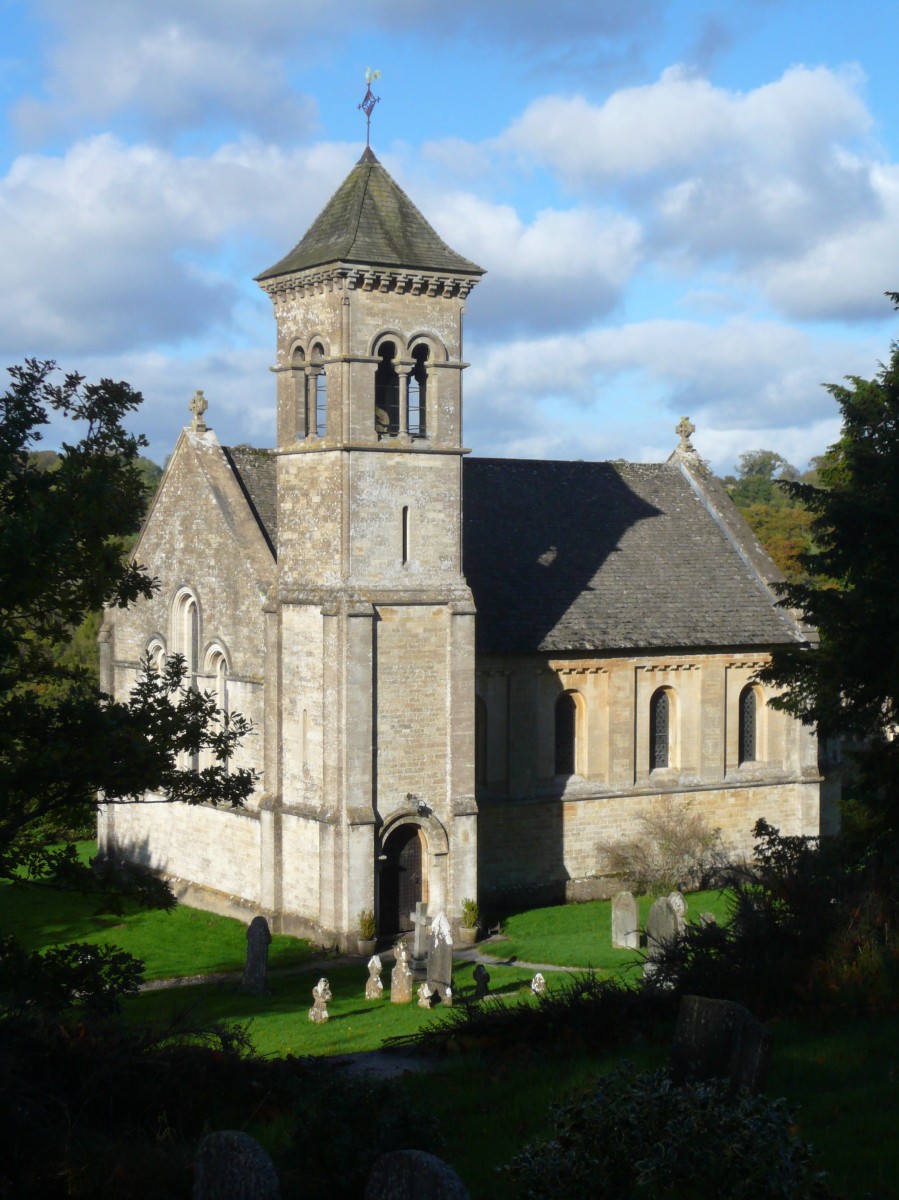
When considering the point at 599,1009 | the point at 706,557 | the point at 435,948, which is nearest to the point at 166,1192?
the point at 599,1009

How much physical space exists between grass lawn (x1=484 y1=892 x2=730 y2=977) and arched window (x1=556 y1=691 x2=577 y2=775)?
325cm

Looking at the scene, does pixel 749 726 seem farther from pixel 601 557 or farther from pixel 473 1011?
pixel 473 1011

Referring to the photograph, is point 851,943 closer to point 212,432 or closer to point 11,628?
point 11,628

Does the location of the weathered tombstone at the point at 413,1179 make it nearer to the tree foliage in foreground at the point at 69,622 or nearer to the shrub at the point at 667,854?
the tree foliage in foreground at the point at 69,622

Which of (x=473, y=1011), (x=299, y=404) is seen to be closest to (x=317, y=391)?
(x=299, y=404)

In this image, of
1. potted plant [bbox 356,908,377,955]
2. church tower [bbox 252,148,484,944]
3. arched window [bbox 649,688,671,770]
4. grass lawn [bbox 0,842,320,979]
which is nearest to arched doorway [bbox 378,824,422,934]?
church tower [bbox 252,148,484,944]

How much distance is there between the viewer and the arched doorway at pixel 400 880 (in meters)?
31.5

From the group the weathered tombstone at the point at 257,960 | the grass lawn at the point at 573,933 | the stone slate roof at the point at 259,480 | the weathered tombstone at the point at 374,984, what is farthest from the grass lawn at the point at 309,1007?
the stone slate roof at the point at 259,480

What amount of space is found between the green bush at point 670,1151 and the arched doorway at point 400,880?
2206cm

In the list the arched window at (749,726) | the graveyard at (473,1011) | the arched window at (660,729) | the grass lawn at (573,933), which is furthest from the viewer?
the arched window at (749,726)

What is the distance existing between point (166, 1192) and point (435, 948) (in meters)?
16.7

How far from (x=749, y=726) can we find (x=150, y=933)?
638 inches

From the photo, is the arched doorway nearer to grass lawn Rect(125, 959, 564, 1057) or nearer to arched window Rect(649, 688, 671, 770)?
grass lawn Rect(125, 959, 564, 1057)

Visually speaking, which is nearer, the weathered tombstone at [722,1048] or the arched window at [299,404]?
the weathered tombstone at [722,1048]
